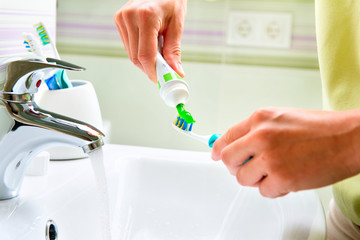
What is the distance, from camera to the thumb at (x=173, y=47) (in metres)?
0.60

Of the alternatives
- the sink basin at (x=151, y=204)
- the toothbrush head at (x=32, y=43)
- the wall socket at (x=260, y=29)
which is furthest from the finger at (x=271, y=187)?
the wall socket at (x=260, y=29)

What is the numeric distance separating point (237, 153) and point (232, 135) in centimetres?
3

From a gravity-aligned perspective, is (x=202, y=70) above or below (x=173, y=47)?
below

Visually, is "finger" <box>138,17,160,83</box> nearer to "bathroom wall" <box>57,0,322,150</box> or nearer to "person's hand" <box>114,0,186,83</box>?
"person's hand" <box>114,0,186,83</box>

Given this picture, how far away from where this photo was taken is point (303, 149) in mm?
393

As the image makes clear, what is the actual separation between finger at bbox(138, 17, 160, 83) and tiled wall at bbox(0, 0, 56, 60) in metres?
0.21

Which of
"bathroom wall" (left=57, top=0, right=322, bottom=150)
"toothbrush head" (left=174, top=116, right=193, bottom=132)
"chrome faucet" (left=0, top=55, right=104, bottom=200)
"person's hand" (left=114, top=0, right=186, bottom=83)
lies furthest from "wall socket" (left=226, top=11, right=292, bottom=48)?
"chrome faucet" (left=0, top=55, right=104, bottom=200)

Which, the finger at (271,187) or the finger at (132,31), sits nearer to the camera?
the finger at (271,187)

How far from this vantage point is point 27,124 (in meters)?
0.49

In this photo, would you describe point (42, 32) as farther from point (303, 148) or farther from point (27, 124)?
point (303, 148)

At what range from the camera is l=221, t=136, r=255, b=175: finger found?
415 mm

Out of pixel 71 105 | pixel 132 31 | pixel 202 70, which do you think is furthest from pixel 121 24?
pixel 202 70

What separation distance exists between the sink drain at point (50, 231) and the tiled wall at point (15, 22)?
26cm

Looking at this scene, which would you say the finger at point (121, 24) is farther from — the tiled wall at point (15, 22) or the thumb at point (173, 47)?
the tiled wall at point (15, 22)
